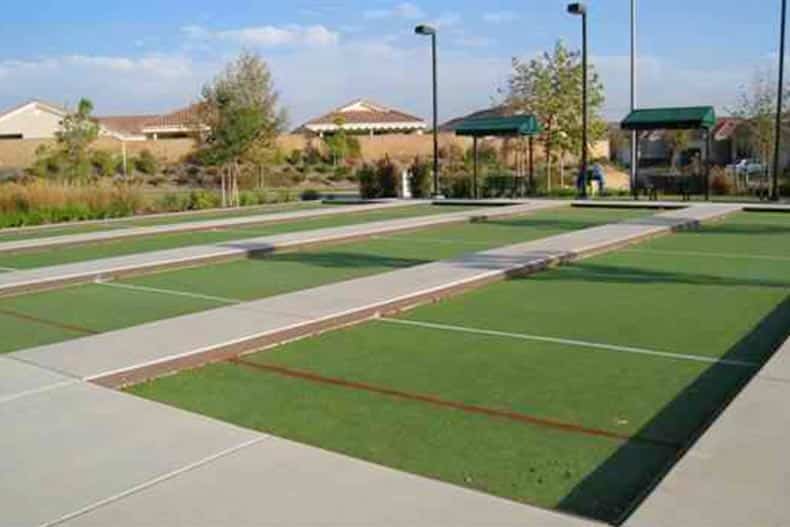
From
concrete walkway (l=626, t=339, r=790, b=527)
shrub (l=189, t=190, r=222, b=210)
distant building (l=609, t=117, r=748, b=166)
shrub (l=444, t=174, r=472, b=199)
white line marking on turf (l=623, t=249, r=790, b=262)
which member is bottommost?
concrete walkway (l=626, t=339, r=790, b=527)

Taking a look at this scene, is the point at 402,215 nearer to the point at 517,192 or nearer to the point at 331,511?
the point at 517,192

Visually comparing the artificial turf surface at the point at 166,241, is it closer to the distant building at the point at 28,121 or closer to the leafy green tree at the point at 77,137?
the leafy green tree at the point at 77,137

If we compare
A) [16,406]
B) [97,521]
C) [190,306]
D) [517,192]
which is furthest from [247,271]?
[517,192]

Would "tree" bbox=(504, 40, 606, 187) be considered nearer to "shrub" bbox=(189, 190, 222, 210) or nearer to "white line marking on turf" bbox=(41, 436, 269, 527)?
"shrub" bbox=(189, 190, 222, 210)

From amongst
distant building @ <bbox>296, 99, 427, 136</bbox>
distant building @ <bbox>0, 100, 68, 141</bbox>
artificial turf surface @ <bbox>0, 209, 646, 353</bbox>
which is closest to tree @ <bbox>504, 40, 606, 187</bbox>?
artificial turf surface @ <bbox>0, 209, 646, 353</bbox>

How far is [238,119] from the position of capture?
1219 inches

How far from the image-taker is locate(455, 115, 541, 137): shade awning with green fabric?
1090 inches

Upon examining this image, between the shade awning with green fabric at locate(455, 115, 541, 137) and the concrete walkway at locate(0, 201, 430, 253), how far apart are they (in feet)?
11.5

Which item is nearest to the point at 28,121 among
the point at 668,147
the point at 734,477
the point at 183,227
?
the point at 668,147

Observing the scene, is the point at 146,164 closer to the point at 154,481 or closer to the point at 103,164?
the point at 103,164

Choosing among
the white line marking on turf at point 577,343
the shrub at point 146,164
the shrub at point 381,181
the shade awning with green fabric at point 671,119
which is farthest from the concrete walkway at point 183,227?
the shrub at point 146,164

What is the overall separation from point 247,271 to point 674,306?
6074 millimetres

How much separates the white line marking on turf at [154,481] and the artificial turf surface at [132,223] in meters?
15.1

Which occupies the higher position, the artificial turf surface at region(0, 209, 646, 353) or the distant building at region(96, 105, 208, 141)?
the distant building at region(96, 105, 208, 141)
